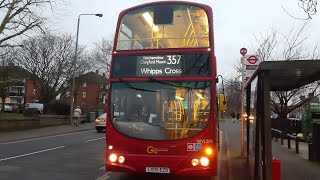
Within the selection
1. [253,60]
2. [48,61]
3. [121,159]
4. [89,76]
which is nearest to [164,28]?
[121,159]

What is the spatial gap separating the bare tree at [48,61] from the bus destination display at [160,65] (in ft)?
150

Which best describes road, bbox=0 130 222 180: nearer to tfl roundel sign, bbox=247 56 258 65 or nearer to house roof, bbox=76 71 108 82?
tfl roundel sign, bbox=247 56 258 65

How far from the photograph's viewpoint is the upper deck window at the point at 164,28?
32.0ft

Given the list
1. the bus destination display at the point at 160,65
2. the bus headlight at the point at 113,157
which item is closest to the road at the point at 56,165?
the bus headlight at the point at 113,157

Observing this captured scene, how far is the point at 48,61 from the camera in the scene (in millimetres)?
54594

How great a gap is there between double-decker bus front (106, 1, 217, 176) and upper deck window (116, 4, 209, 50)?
0.02 metres

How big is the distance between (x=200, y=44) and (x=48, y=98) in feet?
156

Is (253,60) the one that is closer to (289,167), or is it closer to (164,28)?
(289,167)

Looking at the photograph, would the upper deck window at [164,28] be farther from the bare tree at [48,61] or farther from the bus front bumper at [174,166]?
the bare tree at [48,61]

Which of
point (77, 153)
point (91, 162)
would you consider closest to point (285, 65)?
point (91, 162)

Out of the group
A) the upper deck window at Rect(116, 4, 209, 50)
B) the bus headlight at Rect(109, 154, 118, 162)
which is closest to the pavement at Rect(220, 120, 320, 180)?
the bus headlight at Rect(109, 154, 118, 162)

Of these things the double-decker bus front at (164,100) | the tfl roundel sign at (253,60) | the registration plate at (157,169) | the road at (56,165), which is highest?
the tfl roundel sign at (253,60)

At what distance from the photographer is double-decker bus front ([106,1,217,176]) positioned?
922 cm

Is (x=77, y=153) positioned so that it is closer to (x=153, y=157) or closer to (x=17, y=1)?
(x=153, y=157)
